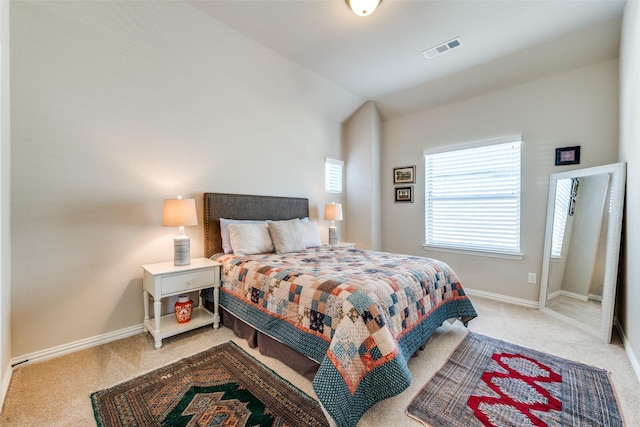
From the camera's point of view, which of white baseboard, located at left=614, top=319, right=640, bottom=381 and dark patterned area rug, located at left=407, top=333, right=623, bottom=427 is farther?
white baseboard, located at left=614, top=319, right=640, bottom=381

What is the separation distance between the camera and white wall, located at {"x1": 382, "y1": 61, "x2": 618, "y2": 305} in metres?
2.88

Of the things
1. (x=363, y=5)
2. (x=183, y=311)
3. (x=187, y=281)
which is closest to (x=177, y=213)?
(x=187, y=281)

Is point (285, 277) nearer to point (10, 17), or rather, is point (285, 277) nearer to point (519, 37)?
point (10, 17)

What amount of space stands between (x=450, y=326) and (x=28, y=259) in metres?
3.57

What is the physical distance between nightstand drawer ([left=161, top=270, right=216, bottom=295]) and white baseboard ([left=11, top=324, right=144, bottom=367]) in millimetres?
642

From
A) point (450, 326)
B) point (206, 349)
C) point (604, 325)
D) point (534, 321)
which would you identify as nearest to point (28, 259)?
point (206, 349)

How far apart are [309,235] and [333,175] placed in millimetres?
1550

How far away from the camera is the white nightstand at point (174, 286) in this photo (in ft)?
7.22

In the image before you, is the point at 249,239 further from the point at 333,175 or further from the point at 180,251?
the point at 333,175

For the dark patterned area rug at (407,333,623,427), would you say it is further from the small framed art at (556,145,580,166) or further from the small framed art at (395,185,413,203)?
the small framed art at (395,185,413,203)

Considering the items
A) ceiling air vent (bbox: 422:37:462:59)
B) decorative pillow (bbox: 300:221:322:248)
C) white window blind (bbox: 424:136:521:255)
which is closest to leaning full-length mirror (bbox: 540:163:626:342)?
white window blind (bbox: 424:136:521:255)

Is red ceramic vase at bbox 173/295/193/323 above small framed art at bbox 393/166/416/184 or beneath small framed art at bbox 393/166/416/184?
beneath

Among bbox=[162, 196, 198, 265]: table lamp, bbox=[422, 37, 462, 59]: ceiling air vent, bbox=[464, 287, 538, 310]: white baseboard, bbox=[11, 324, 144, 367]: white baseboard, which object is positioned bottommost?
bbox=[464, 287, 538, 310]: white baseboard

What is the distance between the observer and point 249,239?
2.84 meters
